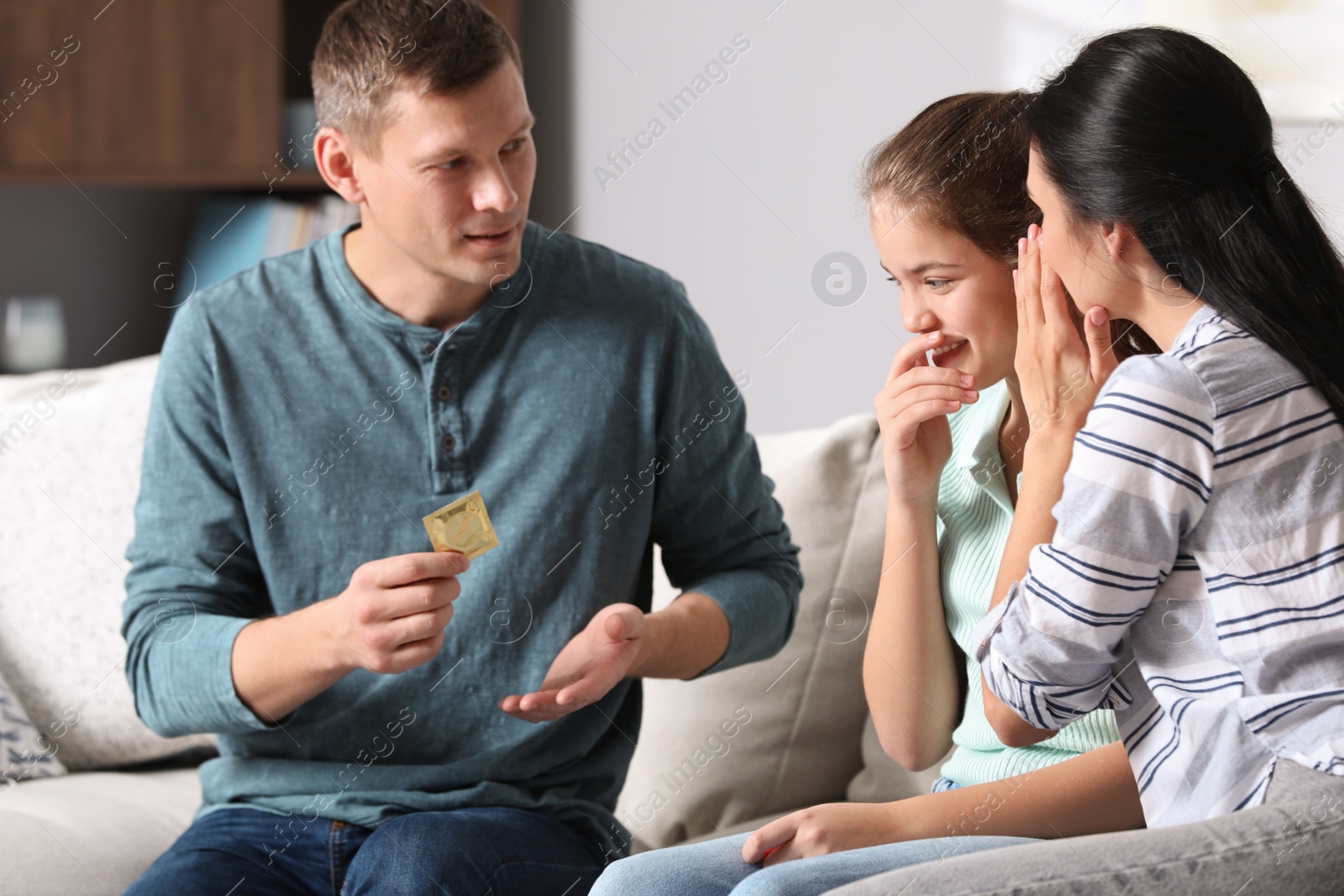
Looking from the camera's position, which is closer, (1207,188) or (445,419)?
(1207,188)

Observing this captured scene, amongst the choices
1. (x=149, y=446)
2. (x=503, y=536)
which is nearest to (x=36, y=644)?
(x=149, y=446)

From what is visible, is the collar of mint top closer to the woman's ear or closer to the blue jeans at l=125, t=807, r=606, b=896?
the blue jeans at l=125, t=807, r=606, b=896

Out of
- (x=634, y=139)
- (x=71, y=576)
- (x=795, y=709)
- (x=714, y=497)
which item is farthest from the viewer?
(x=634, y=139)

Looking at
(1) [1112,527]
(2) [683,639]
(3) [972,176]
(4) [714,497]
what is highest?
(3) [972,176]

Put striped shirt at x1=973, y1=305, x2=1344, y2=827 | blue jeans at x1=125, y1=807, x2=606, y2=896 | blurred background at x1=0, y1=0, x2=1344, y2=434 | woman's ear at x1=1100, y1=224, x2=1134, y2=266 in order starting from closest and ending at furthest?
1. striped shirt at x1=973, y1=305, x2=1344, y2=827
2. woman's ear at x1=1100, y1=224, x2=1134, y2=266
3. blue jeans at x1=125, y1=807, x2=606, y2=896
4. blurred background at x1=0, y1=0, x2=1344, y2=434

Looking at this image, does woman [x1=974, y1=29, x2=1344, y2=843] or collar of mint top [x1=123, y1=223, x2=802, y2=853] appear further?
collar of mint top [x1=123, y1=223, x2=802, y2=853]

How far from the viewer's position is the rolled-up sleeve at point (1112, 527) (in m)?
0.77

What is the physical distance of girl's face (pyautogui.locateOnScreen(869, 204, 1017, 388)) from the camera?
1082 millimetres

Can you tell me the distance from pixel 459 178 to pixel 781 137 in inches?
37.2

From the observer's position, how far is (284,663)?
46.4 inches

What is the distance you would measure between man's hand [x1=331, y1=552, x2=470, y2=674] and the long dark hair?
25.2 inches

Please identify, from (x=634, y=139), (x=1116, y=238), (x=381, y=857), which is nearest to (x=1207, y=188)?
(x=1116, y=238)

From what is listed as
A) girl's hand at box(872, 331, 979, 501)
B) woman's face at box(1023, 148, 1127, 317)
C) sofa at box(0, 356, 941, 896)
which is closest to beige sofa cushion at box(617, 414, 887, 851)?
sofa at box(0, 356, 941, 896)

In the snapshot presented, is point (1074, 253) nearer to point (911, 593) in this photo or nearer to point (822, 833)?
point (911, 593)
